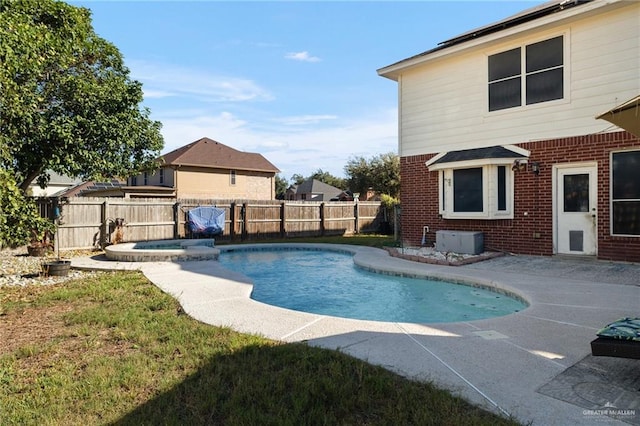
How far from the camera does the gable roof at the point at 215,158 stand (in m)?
31.5

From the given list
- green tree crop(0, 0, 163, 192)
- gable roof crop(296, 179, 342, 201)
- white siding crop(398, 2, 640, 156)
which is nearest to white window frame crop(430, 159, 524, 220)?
white siding crop(398, 2, 640, 156)

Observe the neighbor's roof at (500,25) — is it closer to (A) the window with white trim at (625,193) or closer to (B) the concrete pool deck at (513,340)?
(A) the window with white trim at (625,193)

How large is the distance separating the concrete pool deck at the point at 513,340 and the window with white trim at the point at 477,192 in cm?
311

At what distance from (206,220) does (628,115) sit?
15.6m

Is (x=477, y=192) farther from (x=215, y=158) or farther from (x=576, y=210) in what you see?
(x=215, y=158)

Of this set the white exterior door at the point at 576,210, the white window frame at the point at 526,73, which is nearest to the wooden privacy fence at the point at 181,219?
the white window frame at the point at 526,73

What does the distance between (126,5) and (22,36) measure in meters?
4.28

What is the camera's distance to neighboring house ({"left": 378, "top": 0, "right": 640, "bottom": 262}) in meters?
9.16

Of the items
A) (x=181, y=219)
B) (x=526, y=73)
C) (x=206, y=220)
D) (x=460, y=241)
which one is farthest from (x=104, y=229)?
(x=526, y=73)

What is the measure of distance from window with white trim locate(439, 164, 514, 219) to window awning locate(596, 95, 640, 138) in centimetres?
688

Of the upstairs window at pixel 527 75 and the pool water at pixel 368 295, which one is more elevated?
the upstairs window at pixel 527 75

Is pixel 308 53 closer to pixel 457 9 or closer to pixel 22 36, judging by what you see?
pixel 457 9

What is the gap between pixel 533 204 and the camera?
10.5m

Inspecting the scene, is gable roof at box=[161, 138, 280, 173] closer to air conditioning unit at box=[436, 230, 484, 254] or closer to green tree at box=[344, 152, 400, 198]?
green tree at box=[344, 152, 400, 198]
